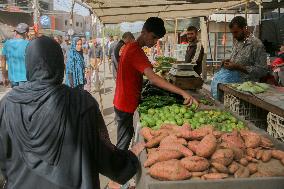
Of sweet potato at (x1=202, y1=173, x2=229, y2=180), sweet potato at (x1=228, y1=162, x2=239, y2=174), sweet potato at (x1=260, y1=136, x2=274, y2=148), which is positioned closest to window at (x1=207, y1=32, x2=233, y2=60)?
sweet potato at (x1=260, y1=136, x2=274, y2=148)

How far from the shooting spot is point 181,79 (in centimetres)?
662

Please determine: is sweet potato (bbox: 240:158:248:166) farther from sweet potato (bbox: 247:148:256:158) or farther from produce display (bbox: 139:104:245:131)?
produce display (bbox: 139:104:245:131)

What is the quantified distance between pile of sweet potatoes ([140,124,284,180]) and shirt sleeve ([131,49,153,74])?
1063 mm

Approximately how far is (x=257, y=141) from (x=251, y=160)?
30cm

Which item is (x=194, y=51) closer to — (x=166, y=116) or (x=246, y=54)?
(x=246, y=54)

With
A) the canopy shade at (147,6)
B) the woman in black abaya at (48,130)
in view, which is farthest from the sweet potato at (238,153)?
the canopy shade at (147,6)

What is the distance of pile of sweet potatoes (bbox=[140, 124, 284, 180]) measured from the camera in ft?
8.96

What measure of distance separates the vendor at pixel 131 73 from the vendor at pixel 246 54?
1.75 metres

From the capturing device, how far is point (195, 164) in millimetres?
2770

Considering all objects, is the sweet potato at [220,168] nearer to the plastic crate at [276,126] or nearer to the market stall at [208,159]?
the market stall at [208,159]

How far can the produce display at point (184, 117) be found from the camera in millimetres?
4098

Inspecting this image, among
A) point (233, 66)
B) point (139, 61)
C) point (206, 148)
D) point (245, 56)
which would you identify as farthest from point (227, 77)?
point (206, 148)

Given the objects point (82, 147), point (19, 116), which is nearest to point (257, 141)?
point (82, 147)

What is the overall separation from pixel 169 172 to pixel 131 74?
7.25ft
